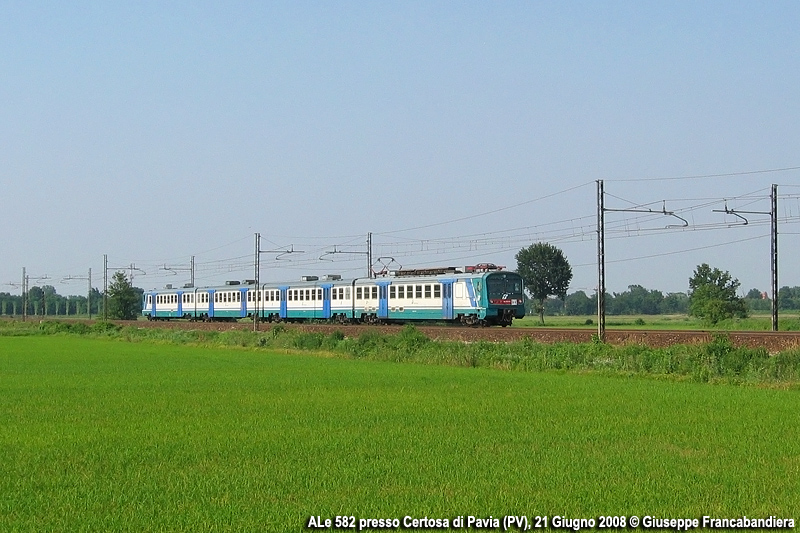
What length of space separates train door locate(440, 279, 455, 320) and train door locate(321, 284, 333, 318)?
40.3 feet

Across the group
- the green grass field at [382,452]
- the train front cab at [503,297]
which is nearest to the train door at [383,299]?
the train front cab at [503,297]

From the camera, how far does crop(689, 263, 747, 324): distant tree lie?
70.1 m

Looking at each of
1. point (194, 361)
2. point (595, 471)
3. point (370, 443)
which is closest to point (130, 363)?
point (194, 361)

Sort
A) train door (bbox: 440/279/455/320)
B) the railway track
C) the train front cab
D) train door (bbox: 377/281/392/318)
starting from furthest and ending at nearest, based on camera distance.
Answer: train door (bbox: 377/281/392/318), train door (bbox: 440/279/455/320), the train front cab, the railway track

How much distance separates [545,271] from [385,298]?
5744 centimetres

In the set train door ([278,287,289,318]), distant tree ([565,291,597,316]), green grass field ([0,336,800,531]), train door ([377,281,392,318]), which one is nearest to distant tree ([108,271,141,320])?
train door ([278,287,289,318])

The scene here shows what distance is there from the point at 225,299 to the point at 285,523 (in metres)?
64.9

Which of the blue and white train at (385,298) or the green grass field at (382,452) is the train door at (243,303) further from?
the green grass field at (382,452)

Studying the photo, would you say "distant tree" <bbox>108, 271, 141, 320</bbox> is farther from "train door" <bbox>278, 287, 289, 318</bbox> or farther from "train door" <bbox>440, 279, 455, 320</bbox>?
"train door" <bbox>440, 279, 455, 320</bbox>

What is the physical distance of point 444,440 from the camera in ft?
49.5

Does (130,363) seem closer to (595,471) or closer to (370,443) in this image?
(370,443)

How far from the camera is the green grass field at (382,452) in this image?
1023cm

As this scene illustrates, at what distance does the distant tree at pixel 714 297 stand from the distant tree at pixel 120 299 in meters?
56.4

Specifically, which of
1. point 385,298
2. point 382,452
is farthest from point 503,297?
point 382,452
